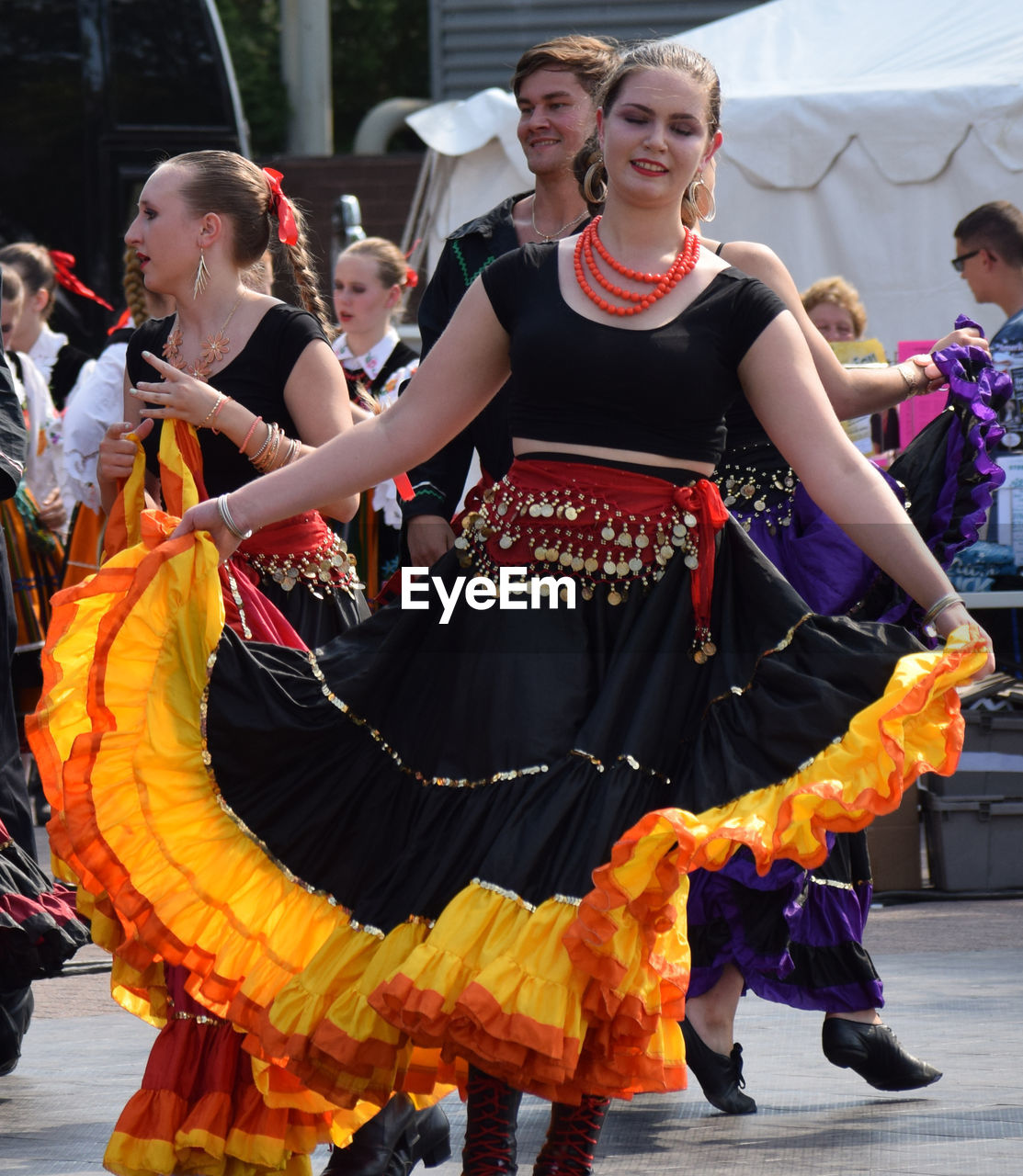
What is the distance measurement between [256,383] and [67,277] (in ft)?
19.8

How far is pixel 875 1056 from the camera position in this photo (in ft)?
13.4

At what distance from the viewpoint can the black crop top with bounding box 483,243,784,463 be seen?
316 cm

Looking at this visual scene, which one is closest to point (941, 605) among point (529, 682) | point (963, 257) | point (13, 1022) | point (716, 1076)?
point (529, 682)

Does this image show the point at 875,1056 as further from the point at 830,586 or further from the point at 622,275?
the point at 622,275

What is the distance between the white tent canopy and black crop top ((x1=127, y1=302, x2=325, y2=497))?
5765 mm

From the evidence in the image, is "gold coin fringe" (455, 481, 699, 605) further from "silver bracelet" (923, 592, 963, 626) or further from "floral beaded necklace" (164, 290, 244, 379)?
"floral beaded necklace" (164, 290, 244, 379)

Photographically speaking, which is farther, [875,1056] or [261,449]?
[875,1056]

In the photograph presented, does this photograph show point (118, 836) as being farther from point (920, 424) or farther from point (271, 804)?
point (920, 424)

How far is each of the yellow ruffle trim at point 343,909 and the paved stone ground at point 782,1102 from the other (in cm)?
69

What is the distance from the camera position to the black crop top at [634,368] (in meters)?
3.16

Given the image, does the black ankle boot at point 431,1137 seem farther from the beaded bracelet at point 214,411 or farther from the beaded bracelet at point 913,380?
the beaded bracelet at point 913,380

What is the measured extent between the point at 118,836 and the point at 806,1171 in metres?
1.39

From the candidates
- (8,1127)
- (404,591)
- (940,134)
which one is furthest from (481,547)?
(940,134)

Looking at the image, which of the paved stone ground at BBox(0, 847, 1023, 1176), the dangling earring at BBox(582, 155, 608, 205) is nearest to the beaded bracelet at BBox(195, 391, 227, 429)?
the dangling earring at BBox(582, 155, 608, 205)
